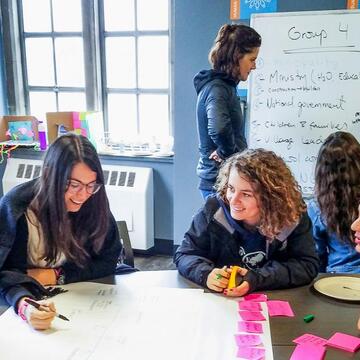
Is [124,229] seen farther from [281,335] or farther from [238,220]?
[281,335]

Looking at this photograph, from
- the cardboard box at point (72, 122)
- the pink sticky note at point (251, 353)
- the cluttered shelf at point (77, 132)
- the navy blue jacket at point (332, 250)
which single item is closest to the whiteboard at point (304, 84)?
the cluttered shelf at point (77, 132)

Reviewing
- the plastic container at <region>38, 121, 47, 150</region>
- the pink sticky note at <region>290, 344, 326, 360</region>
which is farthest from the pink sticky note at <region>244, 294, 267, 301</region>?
the plastic container at <region>38, 121, 47, 150</region>

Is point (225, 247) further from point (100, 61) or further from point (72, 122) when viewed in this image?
point (100, 61)

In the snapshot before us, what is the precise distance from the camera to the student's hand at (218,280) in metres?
1.21

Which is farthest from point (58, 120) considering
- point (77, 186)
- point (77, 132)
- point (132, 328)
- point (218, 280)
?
point (132, 328)

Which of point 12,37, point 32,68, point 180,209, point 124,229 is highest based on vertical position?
point 12,37

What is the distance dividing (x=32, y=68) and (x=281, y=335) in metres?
3.15

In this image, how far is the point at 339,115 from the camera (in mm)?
2578

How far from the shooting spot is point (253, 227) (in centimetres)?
139

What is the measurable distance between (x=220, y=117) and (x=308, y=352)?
136 centimetres

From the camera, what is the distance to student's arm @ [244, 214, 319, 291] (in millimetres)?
1242

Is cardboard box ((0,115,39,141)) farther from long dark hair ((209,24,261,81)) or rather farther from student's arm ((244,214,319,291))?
student's arm ((244,214,319,291))

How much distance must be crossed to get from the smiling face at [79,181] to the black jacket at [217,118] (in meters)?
0.94

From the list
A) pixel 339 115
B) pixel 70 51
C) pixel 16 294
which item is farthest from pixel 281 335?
pixel 70 51
